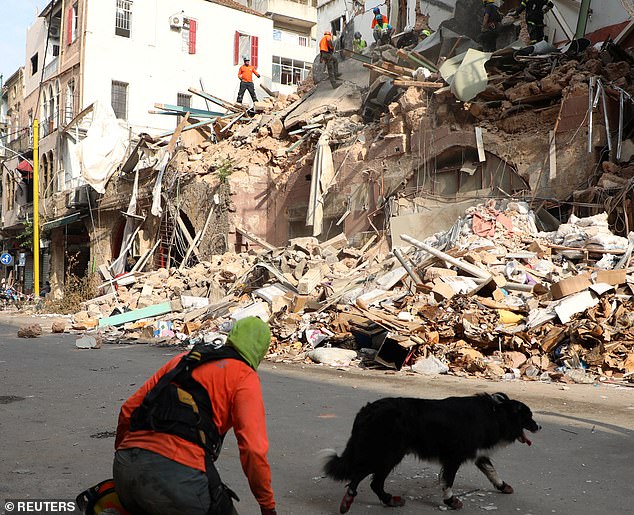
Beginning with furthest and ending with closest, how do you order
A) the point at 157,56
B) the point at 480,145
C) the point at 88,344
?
the point at 157,56 < the point at 480,145 < the point at 88,344

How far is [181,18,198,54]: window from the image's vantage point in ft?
121

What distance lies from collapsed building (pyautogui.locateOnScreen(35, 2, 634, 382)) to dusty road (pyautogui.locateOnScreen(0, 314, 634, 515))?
1.28 m

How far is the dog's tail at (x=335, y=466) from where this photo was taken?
13.1 ft

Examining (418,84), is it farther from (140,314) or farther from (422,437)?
(422,437)

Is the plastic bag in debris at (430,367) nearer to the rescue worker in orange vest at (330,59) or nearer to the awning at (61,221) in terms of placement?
the rescue worker in orange vest at (330,59)

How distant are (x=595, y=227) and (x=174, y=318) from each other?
9052 millimetres

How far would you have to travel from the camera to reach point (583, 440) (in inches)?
229

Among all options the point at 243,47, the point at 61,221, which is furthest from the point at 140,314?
the point at 243,47

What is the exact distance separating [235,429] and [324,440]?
3005 millimetres

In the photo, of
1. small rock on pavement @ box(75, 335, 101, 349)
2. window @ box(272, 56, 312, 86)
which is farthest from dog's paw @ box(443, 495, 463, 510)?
window @ box(272, 56, 312, 86)

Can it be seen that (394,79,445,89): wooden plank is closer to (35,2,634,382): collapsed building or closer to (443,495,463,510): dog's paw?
(35,2,634,382): collapsed building

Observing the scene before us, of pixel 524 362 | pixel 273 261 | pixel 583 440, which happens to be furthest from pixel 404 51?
pixel 583 440

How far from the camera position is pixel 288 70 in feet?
141

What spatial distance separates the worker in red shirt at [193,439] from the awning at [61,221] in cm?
2950
